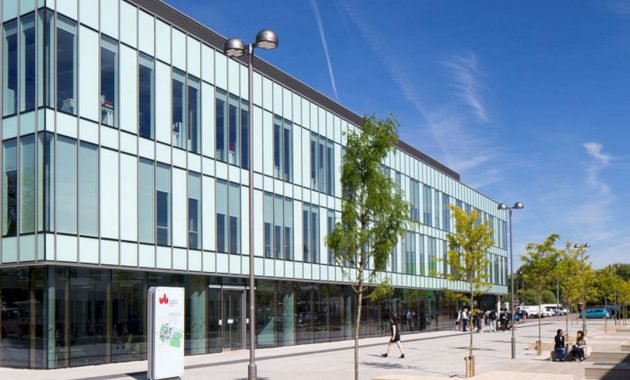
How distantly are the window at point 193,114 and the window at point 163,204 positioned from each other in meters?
2.13

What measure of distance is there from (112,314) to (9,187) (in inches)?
226

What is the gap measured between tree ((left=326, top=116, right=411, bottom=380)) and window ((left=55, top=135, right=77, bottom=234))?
9.89 m

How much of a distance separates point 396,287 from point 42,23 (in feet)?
115

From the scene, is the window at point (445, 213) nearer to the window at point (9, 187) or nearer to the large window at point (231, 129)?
the large window at point (231, 129)

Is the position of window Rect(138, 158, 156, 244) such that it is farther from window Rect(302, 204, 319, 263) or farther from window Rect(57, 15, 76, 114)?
window Rect(302, 204, 319, 263)

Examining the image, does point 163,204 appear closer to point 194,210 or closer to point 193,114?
point 194,210

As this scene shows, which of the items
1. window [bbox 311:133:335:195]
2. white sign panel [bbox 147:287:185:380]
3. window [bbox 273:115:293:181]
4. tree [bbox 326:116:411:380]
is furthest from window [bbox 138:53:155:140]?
window [bbox 311:133:335:195]

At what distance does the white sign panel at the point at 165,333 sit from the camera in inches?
890

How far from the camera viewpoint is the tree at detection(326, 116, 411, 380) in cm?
2102

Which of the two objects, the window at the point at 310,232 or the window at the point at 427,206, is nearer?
the window at the point at 310,232

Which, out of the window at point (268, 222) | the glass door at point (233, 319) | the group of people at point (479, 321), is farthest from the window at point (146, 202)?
the group of people at point (479, 321)

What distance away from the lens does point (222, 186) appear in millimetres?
35219

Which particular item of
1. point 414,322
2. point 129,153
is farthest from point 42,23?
point 414,322

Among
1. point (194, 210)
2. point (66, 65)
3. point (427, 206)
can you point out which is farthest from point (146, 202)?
point (427, 206)
